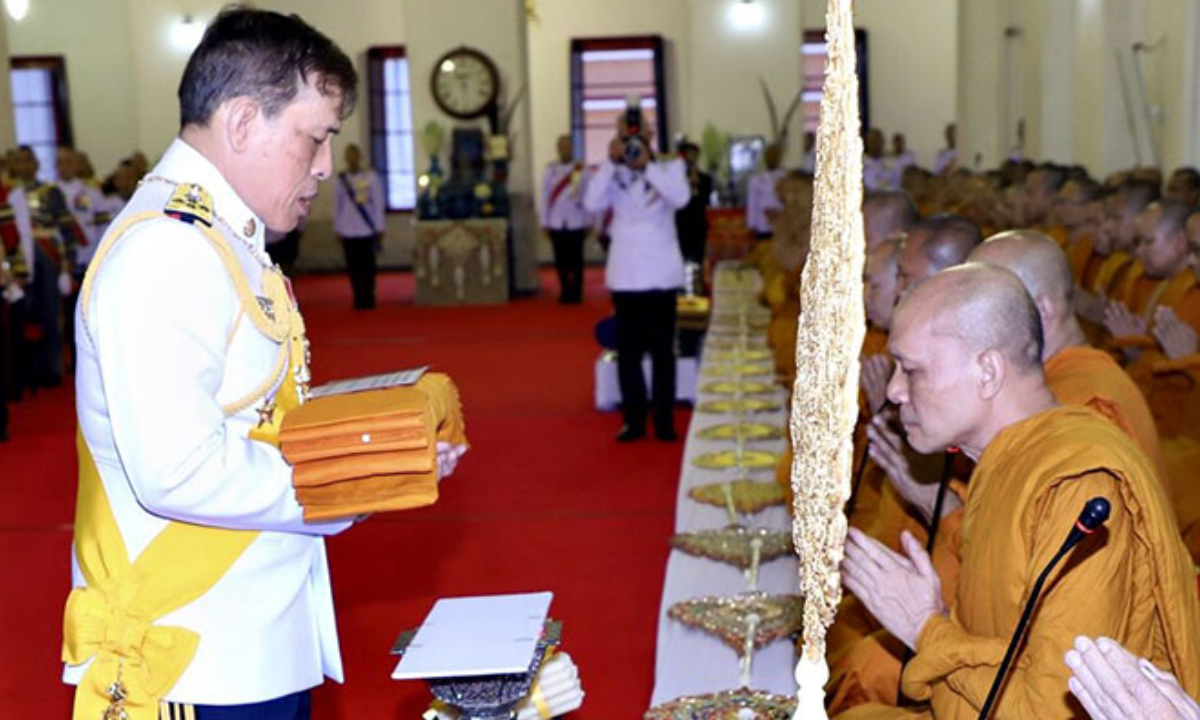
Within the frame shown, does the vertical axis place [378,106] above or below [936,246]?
above

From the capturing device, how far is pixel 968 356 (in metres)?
2.34

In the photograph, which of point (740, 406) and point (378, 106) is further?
point (378, 106)

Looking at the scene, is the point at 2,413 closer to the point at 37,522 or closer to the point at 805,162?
the point at 37,522

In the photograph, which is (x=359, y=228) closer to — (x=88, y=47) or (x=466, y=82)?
(x=466, y=82)

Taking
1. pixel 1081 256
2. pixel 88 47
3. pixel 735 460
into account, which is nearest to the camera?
pixel 735 460

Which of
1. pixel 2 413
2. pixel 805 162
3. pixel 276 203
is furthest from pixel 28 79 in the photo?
pixel 276 203

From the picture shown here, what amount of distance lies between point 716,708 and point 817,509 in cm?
101

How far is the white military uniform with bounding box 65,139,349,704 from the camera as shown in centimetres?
168

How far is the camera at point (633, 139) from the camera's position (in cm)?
675

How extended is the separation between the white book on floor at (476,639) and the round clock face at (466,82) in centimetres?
1215

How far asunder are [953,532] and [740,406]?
2.79 meters

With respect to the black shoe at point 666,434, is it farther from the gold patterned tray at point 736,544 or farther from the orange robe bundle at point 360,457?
the orange robe bundle at point 360,457

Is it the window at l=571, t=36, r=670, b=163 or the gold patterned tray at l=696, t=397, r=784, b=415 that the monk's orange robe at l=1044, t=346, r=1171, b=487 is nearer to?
the gold patterned tray at l=696, t=397, r=784, b=415

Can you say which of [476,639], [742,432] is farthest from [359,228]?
[476,639]
